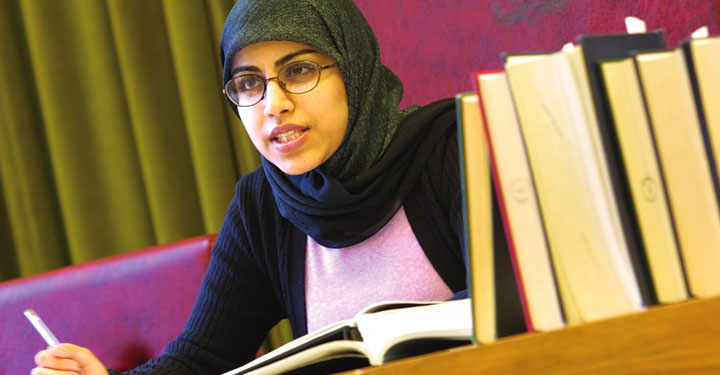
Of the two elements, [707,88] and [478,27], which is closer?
[707,88]

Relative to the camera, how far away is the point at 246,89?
1.35 m

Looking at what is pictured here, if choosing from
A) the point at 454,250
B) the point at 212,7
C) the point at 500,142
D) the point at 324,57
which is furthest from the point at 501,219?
the point at 212,7

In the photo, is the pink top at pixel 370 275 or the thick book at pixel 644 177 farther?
the pink top at pixel 370 275

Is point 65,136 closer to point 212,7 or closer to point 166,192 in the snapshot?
point 166,192

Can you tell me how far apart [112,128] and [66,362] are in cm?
109

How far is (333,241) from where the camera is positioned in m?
1.35

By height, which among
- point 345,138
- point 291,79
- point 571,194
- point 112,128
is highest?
point 112,128

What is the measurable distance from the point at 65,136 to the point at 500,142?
173 centimetres

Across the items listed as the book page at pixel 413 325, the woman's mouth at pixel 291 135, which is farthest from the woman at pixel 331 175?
the book page at pixel 413 325

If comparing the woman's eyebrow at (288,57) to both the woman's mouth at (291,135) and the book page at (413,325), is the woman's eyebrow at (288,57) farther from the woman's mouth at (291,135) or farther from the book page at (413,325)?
the book page at (413,325)

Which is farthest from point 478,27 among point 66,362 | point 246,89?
point 66,362

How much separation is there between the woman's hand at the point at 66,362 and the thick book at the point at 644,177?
81cm

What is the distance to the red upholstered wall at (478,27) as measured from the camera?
140 cm

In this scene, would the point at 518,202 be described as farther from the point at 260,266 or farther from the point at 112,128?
the point at 112,128
